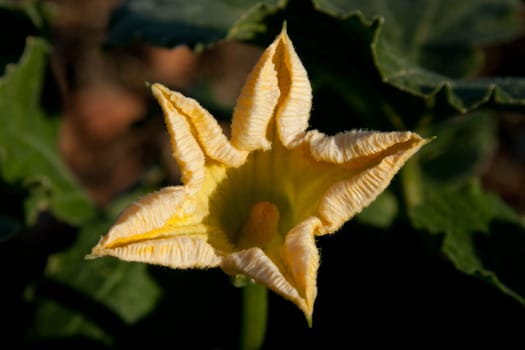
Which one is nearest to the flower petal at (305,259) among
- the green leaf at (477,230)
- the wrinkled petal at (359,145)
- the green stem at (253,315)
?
the wrinkled petal at (359,145)

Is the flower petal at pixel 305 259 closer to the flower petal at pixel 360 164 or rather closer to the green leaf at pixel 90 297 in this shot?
the flower petal at pixel 360 164

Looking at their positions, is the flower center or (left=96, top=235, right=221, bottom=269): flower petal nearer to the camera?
(left=96, top=235, right=221, bottom=269): flower petal

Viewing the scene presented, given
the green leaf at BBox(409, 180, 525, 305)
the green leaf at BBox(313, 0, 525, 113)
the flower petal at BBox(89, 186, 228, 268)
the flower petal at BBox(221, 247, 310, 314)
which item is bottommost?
the green leaf at BBox(409, 180, 525, 305)

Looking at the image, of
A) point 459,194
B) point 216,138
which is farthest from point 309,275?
point 459,194

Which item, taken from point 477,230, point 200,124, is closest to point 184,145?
point 200,124

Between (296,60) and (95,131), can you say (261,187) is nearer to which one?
(296,60)

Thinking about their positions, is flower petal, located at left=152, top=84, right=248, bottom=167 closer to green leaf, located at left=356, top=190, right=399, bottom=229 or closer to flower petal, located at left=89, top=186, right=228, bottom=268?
flower petal, located at left=89, top=186, right=228, bottom=268

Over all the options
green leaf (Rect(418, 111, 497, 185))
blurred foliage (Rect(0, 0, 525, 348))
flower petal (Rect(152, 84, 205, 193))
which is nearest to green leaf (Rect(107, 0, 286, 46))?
blurred foliage (Rect(0, 0, 525, 348))
